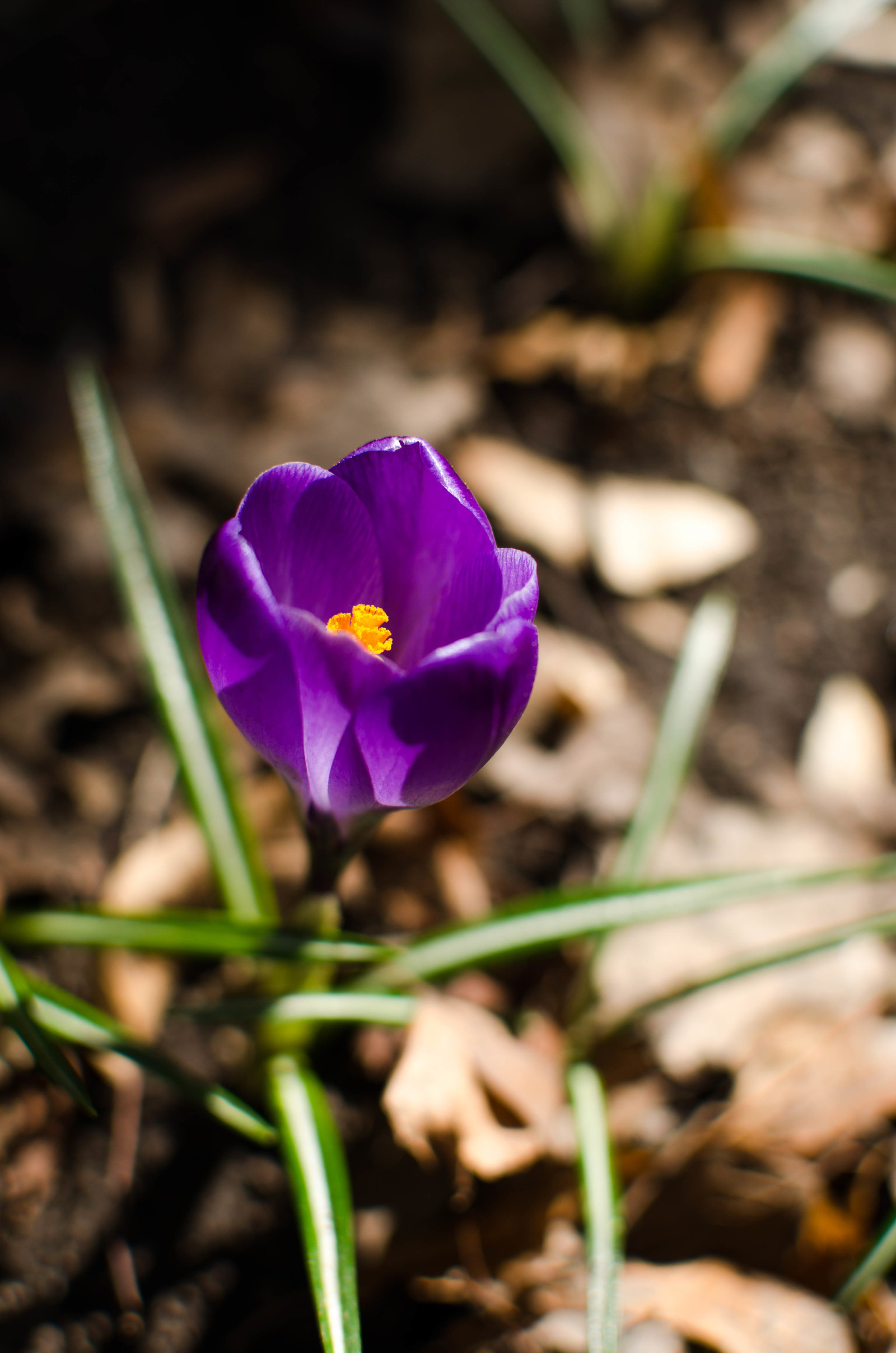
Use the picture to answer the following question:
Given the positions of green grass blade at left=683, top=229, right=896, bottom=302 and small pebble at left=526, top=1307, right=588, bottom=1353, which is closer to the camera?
small pebble at left=526, top=1307, right=588, bottom=1353

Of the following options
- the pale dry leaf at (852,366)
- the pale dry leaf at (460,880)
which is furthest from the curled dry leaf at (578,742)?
the pale dry leaf at (852,366)

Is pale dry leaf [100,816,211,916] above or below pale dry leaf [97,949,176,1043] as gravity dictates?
above

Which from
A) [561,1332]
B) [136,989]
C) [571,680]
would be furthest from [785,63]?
[561,1332]

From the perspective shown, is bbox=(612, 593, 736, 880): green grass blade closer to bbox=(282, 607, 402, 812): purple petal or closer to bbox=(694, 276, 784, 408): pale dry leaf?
bbox=(282, 607, 402, 812): purple petal

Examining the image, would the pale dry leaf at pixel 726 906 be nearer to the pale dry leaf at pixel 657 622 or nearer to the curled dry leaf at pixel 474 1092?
the curled dry leaf at pixel 474 1092

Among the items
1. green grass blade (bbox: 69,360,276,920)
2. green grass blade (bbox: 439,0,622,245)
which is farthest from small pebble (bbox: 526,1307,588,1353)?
green grass blade (bbox: 439,0,622,245)

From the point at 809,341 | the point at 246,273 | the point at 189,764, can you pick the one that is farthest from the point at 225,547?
the point at 809,341
